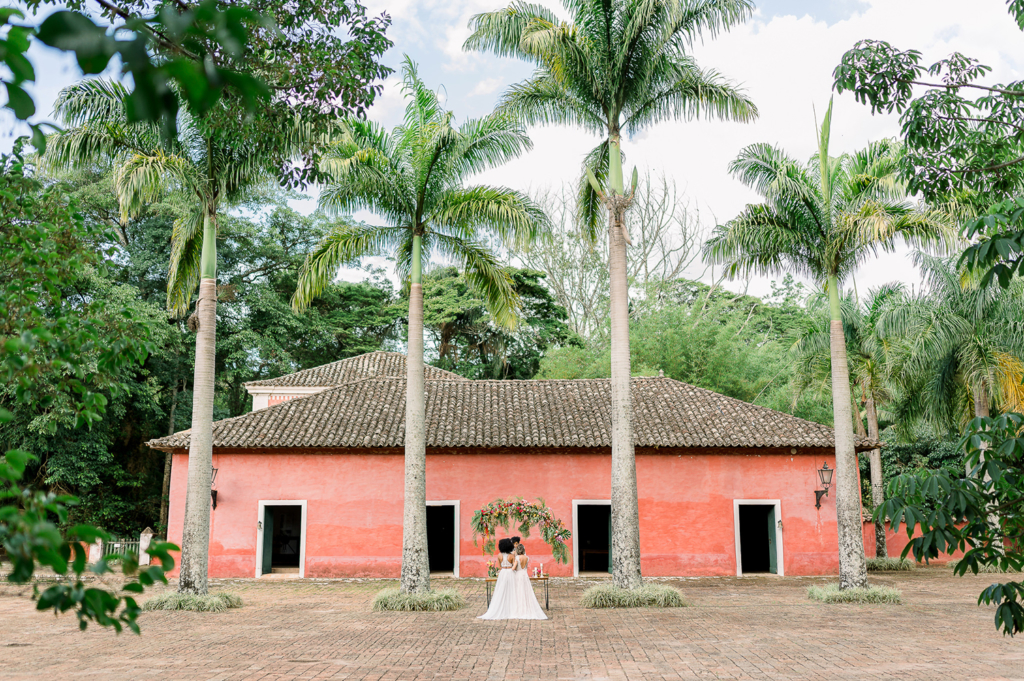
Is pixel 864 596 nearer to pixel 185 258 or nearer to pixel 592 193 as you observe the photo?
pixel 592 193

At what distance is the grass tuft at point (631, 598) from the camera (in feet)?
39.2

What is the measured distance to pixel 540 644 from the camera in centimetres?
909

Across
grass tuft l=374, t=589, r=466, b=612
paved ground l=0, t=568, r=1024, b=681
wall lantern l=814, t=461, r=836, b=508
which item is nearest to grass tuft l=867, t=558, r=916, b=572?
wall lantern l=814, t=461, r=836, b=508

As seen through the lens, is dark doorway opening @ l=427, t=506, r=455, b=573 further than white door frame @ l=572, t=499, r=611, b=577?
Yes

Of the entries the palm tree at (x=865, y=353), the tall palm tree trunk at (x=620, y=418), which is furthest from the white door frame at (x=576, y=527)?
the palm tree at (x=865, y=353)

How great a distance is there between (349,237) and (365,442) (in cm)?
535

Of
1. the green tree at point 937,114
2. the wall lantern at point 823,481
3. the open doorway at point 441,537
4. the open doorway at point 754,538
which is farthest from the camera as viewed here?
the open doorway at point 441,537

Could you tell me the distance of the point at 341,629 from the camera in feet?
33.6

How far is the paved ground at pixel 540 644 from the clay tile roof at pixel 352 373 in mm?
11014

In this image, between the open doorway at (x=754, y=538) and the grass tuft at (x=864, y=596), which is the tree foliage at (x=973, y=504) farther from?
the open doorway at (x=754, y=538)

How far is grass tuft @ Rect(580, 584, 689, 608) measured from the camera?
Result: 39.2ft

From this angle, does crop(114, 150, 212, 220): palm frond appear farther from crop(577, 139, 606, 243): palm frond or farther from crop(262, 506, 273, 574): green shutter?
crop(262, 506, 273, 574): green shutter

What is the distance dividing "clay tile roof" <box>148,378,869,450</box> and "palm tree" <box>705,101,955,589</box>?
366 centimetres

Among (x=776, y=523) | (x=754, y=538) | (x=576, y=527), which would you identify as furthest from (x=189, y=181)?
(x=754, y=538)
